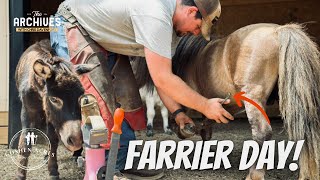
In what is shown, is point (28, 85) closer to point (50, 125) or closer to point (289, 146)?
point (50, 125)

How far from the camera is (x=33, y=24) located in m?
1.61

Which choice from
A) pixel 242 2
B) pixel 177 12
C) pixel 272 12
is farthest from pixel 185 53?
pixel 272 12

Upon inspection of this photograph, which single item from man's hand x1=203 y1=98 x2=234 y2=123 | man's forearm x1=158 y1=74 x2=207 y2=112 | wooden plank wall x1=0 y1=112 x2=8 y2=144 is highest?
man's forearm x1=158 y1=74 x2=207 y2=112

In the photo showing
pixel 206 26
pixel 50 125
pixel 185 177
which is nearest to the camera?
pixel 206 26

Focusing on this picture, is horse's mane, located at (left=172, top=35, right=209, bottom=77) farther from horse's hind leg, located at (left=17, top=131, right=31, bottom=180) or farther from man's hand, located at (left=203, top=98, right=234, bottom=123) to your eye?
horse's hind leg, located at (left=17, top=131, right=31, bottom=180)

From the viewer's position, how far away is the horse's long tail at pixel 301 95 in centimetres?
146

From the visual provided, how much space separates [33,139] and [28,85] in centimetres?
21

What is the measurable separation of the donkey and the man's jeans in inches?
15.2

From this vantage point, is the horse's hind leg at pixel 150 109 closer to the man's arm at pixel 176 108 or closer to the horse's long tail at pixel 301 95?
the man's arm at pixel 176 108

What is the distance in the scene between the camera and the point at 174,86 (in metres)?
1.26

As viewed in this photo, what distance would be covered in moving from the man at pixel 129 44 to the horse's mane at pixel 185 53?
0.63 ft

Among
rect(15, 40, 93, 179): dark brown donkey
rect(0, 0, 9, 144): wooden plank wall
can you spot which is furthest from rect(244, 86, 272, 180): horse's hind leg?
rect(0, 0, 9, 144): wooden plank wall

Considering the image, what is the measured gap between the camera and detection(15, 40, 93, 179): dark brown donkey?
150 centimetres

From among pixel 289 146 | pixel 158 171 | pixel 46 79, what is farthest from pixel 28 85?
pixel 289 146
